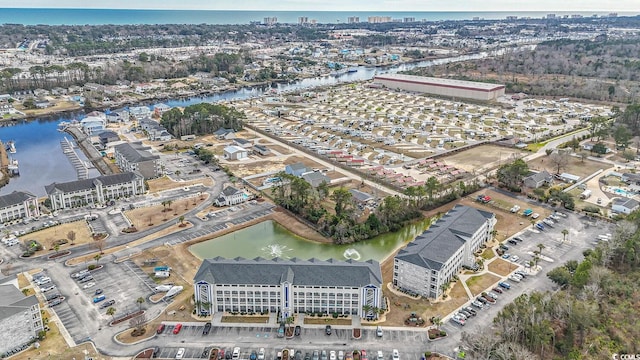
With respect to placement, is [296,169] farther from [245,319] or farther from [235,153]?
[245,319]

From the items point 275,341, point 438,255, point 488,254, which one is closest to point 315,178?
point 488,254

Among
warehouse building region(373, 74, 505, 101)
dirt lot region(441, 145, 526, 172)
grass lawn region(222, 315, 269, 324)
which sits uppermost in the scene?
warehouse building region(373, 74, 505, 101)

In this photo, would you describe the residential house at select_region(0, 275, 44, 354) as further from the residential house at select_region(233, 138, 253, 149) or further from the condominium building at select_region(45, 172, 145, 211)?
the residential house at select_region(233, 138, 253, 149)

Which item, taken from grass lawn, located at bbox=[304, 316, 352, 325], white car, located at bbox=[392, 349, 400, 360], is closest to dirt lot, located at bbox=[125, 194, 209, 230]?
grass lawn, located at bbox=[304, 316, 352, 325]

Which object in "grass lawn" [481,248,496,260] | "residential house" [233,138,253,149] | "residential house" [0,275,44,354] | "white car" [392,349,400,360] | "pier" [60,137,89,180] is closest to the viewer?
"white car" [392,349,400,360]

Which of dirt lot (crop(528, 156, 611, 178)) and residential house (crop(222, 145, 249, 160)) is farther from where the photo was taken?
residential house (crop(222, 145, 249, 160))

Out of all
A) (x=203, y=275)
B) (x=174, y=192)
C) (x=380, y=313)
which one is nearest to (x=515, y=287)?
(x=380, y=313)

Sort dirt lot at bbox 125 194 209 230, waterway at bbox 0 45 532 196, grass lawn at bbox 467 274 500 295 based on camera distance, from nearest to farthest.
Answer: grass lawn at bbox 467 274 500 295
dirt lot at bbox 125 194 209 230
waterway at bbox 0 45 532 196

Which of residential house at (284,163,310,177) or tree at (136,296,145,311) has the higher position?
residential house at (284,163,310,177)
